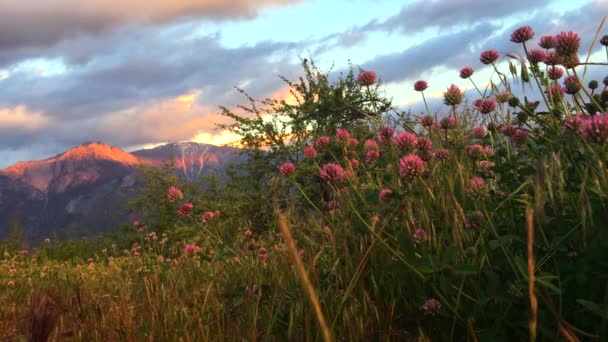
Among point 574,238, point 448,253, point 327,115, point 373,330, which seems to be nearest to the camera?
point 448,253

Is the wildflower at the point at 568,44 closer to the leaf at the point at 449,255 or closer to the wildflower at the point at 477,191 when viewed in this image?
the wildflower at the point at 477,191

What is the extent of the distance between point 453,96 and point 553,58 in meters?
0.59

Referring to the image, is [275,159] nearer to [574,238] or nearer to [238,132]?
[238,132]

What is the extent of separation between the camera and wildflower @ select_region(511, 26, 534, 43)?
10.5 feet

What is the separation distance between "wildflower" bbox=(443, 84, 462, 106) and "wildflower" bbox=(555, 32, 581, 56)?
2.23ft

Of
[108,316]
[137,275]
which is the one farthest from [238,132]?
[108,316]

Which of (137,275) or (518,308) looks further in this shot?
(137,275)

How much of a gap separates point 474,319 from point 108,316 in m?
2.14

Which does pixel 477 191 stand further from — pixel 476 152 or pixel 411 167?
pixel 476 152

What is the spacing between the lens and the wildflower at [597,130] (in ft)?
5.27

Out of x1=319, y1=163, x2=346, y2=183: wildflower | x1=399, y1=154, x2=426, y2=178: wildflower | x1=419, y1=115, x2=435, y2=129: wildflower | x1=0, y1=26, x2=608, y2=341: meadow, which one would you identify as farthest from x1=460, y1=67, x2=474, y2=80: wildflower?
x1=399, y1=154, x2=426, y2=178: wildflower

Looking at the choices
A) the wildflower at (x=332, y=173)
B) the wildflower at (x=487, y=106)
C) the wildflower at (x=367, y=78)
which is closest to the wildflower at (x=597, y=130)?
the wildflower at (x=332, y=173)

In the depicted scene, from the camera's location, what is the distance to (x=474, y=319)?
2.26 meters

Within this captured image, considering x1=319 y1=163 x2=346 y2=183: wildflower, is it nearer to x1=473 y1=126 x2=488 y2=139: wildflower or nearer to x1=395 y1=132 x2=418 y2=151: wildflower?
x1=395 y1=132 x2=418 y2=151: wildflower
